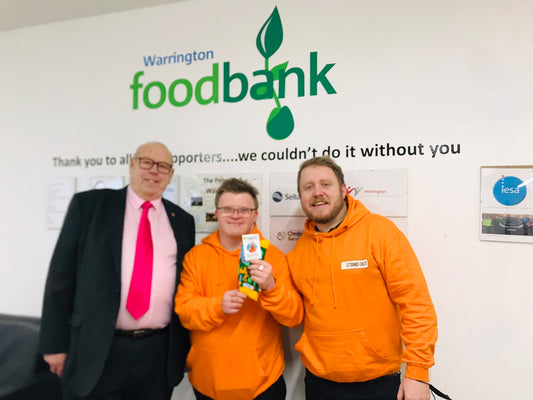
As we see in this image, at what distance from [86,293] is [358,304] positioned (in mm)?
1373

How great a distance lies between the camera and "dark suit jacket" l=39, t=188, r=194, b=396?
1656mm

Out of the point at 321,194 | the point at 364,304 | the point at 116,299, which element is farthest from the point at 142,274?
the point at 364,304

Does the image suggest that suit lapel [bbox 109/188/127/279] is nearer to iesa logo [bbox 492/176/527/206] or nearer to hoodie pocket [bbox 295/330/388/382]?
hoodie pocket [bbox 295/330/388/382]

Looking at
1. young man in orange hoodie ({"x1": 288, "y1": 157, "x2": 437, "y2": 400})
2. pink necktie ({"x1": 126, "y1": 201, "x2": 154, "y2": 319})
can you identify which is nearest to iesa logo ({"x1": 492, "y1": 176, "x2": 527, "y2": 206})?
young man in orange hoodie ({"x1": 288, "y1": 157, "x2": 437, "y2": 400})

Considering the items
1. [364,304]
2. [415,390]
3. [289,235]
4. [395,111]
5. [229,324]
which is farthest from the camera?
[289,235]

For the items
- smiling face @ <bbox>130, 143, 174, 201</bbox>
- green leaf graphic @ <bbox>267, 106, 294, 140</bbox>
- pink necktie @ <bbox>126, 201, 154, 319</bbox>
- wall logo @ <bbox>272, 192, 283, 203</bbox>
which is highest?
green leaf graphic @ <bbox>267, 106, 294, 140</bbox>

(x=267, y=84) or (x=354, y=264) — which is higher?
(x=267, y=84)

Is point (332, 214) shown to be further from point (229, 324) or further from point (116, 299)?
point (116, 299)

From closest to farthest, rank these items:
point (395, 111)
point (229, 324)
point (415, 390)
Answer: point (415, 390), point (229, 324), point (395, 111)

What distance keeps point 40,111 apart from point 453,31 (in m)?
3.05

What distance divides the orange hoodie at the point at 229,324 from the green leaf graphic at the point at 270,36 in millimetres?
1304

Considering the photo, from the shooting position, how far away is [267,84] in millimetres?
2188

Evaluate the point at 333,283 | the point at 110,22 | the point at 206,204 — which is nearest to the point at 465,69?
the point at 333,283

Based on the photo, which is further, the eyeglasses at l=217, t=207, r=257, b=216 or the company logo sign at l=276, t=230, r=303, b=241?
the company logo sign at l=276, t=230, r=303, b=241
